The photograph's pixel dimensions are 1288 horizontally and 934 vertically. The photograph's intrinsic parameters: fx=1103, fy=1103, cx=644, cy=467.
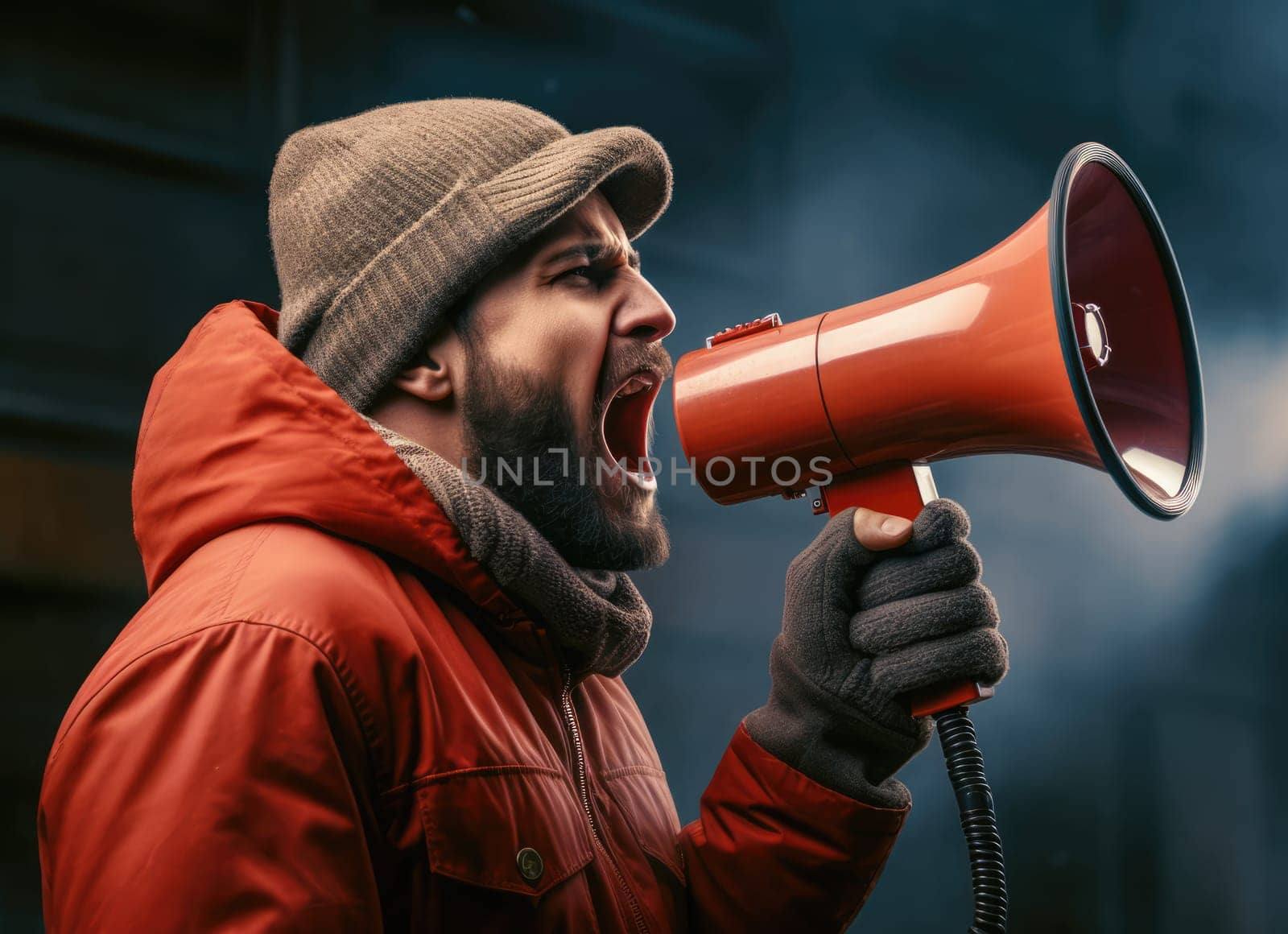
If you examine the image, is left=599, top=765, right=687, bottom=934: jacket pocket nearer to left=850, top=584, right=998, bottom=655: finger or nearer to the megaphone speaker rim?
left=850, top=584, right=998, bottom=655: finger

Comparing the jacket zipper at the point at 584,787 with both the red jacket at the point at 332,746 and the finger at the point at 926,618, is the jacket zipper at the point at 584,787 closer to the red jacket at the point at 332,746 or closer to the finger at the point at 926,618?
the red jacket at the point at 332,746

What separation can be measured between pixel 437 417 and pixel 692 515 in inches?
55.5

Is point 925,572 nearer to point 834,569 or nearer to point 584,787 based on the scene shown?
point 834,569

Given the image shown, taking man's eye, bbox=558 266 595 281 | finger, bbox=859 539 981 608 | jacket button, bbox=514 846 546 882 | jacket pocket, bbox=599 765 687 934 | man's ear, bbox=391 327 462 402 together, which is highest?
man's eye, bbox=558 266 595 281

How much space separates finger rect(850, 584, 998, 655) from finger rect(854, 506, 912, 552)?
2.6 inches

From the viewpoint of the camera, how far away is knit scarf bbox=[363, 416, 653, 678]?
1.18 metres

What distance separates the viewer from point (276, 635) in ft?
3.09

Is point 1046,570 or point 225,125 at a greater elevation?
point 225,125

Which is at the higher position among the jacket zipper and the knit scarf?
the knit scarf

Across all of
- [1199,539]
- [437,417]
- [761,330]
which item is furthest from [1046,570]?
[437,417]

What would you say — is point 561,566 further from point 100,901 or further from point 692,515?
point 692,515

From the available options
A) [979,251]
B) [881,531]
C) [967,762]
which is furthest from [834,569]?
[979,251]

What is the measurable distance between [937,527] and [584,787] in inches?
19.2

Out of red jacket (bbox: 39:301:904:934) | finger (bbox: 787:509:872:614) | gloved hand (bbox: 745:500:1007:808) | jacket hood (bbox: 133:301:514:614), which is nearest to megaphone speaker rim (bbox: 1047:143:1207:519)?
gloved hand (bbox: 745:500:1007:808)
